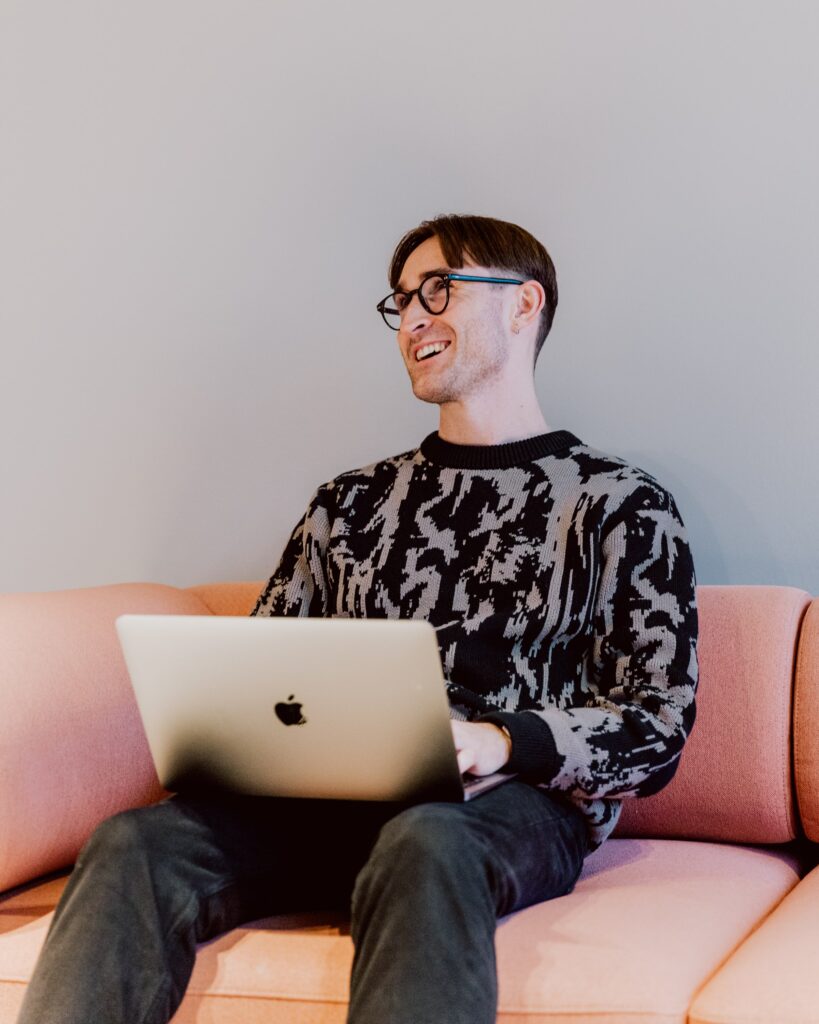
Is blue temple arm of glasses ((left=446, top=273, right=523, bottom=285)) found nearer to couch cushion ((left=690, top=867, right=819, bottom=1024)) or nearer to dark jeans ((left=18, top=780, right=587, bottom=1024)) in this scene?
dark jeans ((left=18, top=780, right=587, bottom=1024))

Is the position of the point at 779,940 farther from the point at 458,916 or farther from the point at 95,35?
the point at 95,35

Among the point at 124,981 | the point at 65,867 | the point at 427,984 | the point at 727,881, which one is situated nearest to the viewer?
the point at 427,984

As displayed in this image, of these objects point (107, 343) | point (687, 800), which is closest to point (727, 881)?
point (687, 800)

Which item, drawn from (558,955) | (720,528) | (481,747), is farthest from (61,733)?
(720,528)

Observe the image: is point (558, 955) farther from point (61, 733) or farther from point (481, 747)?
point (61, 733)

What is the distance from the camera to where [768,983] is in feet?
3.51

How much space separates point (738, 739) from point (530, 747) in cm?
40

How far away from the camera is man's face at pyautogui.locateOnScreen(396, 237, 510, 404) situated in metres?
1.70

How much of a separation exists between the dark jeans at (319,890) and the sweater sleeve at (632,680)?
6cm

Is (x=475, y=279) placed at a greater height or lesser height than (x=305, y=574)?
greater

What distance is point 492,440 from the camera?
170 centimetres

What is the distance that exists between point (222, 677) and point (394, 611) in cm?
46

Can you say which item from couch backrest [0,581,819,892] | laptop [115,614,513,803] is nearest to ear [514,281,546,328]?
couch backrest [0,581,819,892]

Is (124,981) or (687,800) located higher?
(124,981)
